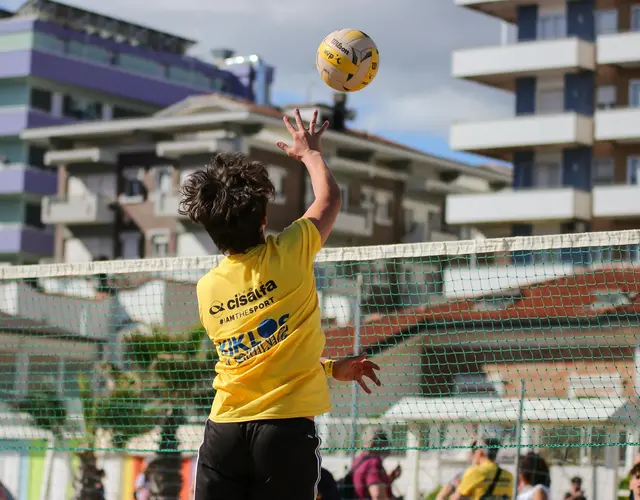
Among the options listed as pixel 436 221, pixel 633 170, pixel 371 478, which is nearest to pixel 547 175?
pixel 633 170

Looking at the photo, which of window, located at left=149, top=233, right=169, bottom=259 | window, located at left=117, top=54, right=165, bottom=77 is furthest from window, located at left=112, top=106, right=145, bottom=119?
window, located at left=149, top=233, right=169, bottom=259

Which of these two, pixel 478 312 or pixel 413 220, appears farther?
pixel 413 220

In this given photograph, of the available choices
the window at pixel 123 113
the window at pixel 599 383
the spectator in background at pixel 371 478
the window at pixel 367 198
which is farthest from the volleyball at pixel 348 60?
the window at pixel 123 113

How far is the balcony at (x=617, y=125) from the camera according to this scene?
1650 inches

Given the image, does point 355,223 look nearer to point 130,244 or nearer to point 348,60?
point 130,244

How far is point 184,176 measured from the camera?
5091 cm

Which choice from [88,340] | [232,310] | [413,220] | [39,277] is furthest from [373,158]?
[232,310]

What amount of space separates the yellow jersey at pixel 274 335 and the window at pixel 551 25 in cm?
4069

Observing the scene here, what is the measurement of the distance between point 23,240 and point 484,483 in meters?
48.0

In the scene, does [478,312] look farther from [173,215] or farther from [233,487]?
[173,215]

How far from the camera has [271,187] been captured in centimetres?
473

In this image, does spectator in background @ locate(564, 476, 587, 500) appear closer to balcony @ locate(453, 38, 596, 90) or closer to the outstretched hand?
the outstretched hand

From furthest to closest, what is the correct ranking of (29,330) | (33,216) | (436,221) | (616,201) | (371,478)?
(436,221)
(33,216)
(616,201)
(29,330)
(371,478)

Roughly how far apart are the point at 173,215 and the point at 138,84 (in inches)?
579
